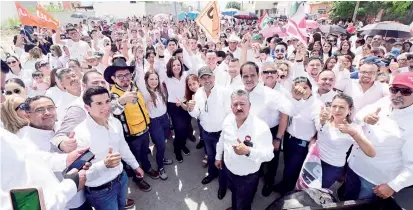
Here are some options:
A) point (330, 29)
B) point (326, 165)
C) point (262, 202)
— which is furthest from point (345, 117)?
point (330, 29)

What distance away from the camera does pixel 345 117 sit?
8.50 ft

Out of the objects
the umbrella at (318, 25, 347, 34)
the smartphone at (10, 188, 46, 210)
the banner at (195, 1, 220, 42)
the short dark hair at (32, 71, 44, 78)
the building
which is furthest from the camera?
the building

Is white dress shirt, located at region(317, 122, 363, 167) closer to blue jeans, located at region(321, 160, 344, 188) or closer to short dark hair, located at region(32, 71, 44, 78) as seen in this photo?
blue jeans, located at region(321, 160, 344, 188)

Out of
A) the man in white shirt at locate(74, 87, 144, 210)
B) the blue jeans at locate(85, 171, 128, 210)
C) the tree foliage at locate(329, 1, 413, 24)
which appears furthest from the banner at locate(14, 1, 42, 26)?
the tree foliage at locate(329, 1, 413, 24)

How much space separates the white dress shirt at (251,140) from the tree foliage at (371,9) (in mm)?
29643

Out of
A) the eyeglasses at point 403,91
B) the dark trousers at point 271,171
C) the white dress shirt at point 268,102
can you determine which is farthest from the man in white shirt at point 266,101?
the eyeglasses at point 403,91

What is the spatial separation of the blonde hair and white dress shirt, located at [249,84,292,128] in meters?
2.67

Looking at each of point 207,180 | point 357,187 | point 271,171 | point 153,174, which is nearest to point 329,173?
point 357,187

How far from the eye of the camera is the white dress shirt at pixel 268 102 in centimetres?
318

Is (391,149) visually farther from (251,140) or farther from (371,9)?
(371,9)

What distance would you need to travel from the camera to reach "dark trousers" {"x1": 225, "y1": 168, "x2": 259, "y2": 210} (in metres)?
2.77

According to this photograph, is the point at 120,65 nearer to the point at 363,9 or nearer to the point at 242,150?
the point at 242,150

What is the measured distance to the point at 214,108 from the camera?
3.54 metres

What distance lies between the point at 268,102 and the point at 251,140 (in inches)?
33.3
